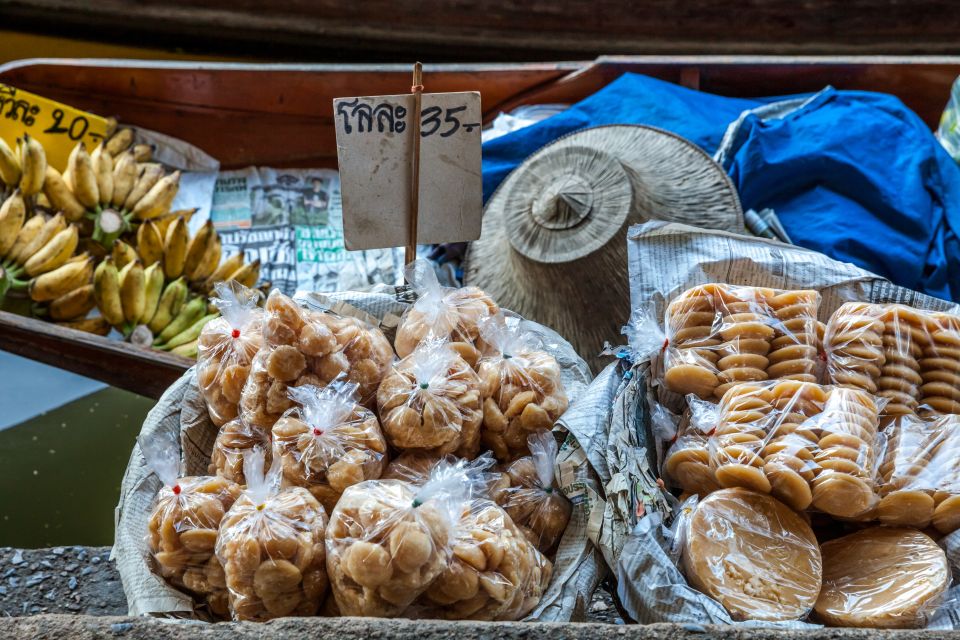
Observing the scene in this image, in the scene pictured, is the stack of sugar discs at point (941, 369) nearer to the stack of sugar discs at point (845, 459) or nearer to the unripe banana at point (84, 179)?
the stack of sugar discs at point (845, 459)

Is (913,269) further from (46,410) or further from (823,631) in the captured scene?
(46,410)

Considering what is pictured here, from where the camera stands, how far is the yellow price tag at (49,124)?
10.1ft

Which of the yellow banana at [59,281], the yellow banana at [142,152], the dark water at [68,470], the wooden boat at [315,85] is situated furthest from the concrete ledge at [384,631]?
the yellow banana at [142,152]

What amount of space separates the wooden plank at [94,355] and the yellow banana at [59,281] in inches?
14.3

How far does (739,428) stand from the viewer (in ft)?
4.08

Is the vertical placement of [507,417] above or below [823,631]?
above

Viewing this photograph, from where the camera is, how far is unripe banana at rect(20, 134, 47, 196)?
112 inches

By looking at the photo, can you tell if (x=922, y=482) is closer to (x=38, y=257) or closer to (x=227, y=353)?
(x=227, y=353)

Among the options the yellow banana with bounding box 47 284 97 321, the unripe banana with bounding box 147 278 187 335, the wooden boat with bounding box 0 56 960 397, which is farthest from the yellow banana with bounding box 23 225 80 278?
the wooden boat with bounding box 0 56 960 397

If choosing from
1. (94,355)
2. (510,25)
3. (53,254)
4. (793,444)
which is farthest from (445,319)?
(510,25)

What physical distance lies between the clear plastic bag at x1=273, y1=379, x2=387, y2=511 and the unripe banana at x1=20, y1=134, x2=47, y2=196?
2.05 m

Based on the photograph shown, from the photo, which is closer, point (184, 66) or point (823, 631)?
point (823, 631)

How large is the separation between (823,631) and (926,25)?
3.73 meters

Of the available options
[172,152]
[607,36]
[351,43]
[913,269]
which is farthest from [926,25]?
[172,152]
